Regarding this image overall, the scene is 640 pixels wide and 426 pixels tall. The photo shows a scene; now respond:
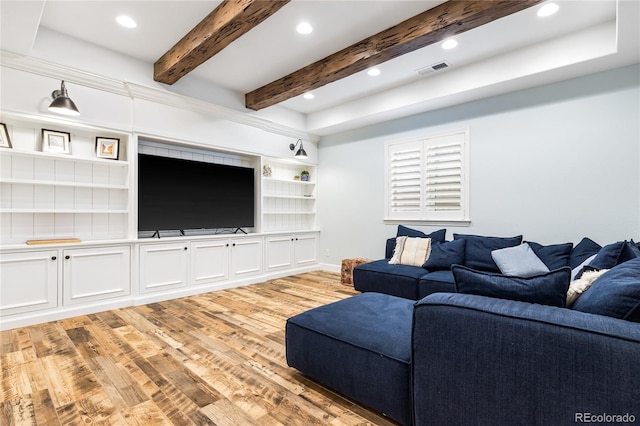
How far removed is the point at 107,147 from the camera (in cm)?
375

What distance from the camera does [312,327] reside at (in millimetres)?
2031

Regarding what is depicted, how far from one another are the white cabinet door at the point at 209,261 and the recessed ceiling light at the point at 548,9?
4551mm

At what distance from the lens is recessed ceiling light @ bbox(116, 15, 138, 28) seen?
3027mm

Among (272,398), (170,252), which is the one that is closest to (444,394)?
(272,398)

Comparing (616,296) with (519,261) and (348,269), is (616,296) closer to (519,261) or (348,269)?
(519,261)

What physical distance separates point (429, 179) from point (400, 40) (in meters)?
2.20

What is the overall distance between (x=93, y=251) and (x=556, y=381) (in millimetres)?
4192

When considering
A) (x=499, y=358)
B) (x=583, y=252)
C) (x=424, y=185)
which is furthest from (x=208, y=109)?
(x=583, y=252)

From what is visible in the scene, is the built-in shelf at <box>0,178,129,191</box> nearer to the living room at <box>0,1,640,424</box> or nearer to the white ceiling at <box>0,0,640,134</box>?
the living room at <box>0,1,640,424</box>

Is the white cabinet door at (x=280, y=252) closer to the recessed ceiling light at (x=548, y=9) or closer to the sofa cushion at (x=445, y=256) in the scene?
the sofa cushion at (x=445, y=256)

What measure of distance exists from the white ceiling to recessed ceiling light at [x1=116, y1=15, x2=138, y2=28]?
5 cm

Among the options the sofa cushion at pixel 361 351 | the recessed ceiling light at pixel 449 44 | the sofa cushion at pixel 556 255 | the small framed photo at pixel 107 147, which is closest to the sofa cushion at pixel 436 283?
the sofa cushion at pixel 556 255

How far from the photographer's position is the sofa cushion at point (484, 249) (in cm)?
360

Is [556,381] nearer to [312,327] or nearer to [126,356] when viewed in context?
[312,327]
